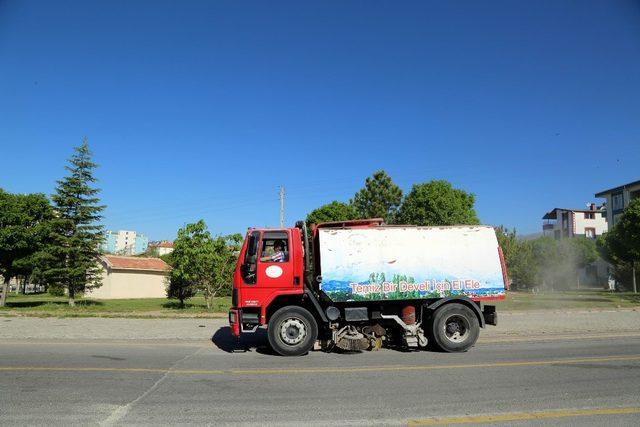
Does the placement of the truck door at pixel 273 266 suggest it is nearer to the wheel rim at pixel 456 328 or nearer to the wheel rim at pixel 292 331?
the wheel rim at pixel 292 331

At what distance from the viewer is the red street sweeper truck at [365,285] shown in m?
10.3

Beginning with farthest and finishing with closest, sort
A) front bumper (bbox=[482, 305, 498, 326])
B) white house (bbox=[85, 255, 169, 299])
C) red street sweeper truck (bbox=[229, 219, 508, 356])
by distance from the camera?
white house (bbox=[85, 255, 169, 299]) < front bumper (bbox=[482, 305, 498, 326]) < red street sweeper truck (bbox=[229, 219, 508, 356])

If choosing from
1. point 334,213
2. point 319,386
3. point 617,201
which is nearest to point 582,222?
point 617,201

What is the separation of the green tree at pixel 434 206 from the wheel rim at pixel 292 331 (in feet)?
105

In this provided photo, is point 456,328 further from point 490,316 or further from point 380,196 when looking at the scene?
point 380,196

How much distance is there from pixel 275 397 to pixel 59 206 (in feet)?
94.0

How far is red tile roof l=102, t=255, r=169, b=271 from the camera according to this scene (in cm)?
4618

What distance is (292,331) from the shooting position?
10.2 m

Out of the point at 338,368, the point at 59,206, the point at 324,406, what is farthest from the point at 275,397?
the point at 59,206

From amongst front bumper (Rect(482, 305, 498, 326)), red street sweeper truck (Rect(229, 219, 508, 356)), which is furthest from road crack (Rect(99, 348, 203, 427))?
front bumper (Rect(482, 305, 498, 326))

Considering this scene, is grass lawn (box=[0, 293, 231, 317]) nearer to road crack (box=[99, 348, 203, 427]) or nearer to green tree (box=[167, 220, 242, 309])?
green tree (box=[167, 220, 242, 309])

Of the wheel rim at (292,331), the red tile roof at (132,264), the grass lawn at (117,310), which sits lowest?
the grass lawn at (117,310)

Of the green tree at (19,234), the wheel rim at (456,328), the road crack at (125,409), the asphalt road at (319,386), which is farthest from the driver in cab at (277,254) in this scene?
the green tree at (19,234)

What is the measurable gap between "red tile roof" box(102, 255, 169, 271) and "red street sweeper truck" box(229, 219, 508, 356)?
37.5m
